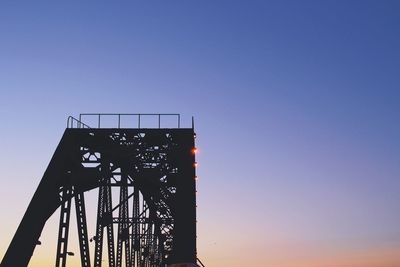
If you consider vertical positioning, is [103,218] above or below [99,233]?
above

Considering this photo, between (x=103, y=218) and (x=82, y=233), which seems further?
(x=103, y=218)

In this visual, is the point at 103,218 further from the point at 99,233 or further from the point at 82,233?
the point at 82,233

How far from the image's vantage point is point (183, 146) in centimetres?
2828

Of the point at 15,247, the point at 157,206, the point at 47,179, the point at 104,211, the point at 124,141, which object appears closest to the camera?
the point at 15,247

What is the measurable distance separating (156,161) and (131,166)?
125cm

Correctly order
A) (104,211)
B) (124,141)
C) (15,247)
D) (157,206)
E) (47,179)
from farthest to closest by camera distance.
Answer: (157,206)
(104,211)
(124,141)
(47,179)
(15,247)

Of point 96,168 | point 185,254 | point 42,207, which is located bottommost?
point 185,254

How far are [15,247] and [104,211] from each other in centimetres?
624

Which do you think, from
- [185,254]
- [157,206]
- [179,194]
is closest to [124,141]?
[179,194]

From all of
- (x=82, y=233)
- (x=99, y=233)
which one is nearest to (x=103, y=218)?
(x=99, y=233)

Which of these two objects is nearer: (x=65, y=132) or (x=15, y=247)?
(x=15, y=247)

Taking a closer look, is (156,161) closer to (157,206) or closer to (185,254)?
(185,254)

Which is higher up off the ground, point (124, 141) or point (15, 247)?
point (124, 141)

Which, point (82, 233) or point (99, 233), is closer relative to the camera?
point (82, 233)
